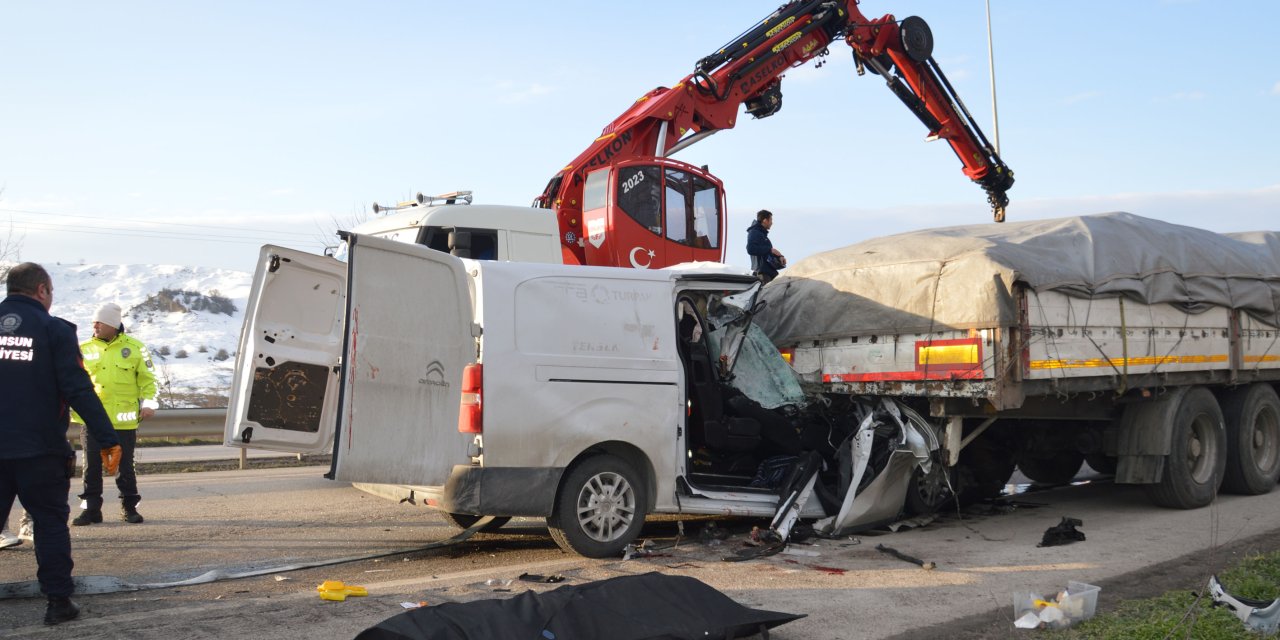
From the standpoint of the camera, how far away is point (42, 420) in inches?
208

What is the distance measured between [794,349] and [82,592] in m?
5.73

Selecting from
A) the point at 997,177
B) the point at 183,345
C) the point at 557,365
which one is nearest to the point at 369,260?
the point at 557,365

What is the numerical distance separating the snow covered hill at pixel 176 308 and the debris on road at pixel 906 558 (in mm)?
20112

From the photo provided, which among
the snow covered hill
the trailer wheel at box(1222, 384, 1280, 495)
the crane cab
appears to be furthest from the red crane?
the snow covered hill

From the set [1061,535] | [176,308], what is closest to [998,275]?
[1061,535]

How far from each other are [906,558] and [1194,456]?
3.99 m

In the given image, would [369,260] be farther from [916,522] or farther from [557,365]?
[916,522]

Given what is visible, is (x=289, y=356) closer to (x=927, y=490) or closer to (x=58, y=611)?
(x=58, y=611)

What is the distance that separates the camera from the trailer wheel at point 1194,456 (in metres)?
8.94

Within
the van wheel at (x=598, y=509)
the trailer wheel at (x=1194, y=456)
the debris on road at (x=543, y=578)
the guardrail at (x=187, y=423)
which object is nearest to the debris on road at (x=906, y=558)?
the van wheel at (x=598, y=509)

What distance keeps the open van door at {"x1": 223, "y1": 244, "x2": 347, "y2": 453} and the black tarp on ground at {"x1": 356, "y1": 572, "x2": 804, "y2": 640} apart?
262 centimetres

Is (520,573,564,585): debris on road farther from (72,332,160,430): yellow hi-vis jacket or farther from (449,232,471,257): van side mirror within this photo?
(72,332,160,430): yellow hi-vis jacket

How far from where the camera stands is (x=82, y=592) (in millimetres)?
5734

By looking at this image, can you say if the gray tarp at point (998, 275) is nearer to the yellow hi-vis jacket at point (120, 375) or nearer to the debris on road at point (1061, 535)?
the debris on road at point (1061, 535)
